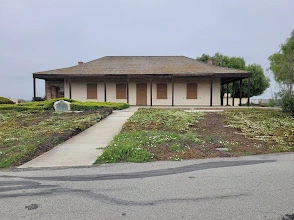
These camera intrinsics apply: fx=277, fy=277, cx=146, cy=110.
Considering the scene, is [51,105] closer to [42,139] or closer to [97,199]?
[42,139]

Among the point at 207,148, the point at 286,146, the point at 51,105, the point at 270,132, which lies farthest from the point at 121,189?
the point at 51,105

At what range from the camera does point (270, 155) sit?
305 inches

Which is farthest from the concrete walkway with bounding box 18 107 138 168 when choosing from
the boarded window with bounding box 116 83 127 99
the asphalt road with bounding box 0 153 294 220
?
the boarded window with bounding box 116 83 127 99

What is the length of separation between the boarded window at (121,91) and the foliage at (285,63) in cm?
1447

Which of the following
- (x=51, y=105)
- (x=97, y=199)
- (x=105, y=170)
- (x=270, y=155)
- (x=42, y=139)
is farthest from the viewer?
(x=51, y=105)

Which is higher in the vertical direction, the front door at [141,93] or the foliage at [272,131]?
the front door at [141,93]

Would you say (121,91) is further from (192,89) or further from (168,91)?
(192,89)

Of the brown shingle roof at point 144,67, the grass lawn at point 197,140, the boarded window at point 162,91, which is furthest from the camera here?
the boarded window at point 162,91

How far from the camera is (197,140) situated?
9078mm

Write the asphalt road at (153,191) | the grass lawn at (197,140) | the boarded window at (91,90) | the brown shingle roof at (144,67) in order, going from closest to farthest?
the asphalt road at (153,191) → the grass lawn at (197,140) → the brown shingle roof at (144,67) → the boarded window at (91,90)

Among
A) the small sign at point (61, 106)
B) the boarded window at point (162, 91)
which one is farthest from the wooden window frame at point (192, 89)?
the small sign at point (61, 106)

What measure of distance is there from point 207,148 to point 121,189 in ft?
13.7

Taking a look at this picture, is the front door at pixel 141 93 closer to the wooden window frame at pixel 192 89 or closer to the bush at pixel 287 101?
the wooden window frame at pixel 192 89

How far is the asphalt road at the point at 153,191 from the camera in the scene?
383 cm
